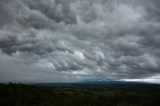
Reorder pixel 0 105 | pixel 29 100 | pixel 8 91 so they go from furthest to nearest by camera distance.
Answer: pixel 8 91, pixel 29 100, pixel 0 105

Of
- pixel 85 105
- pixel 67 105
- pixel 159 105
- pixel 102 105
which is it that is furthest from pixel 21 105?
pixel 159 105

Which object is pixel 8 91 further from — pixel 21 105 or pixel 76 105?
pixel 76 105

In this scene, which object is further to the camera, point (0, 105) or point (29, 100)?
point (29, 100)

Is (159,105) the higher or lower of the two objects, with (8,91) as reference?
lower

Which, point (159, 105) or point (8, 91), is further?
point (8, 91)

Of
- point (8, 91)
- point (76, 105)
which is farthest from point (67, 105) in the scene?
point (8, 91)

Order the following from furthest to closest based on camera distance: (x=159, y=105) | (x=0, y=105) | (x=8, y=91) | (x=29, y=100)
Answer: (x=8, y=91) → (x=159, y=105) → (x=29, y=100) → (x=0, y=105)

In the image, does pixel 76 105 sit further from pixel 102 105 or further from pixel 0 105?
pixel 0 105

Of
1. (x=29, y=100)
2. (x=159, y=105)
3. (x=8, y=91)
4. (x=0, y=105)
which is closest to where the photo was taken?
(x=0, y=105)

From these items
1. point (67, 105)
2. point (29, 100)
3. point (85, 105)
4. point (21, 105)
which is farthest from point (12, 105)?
point (85, 105)
